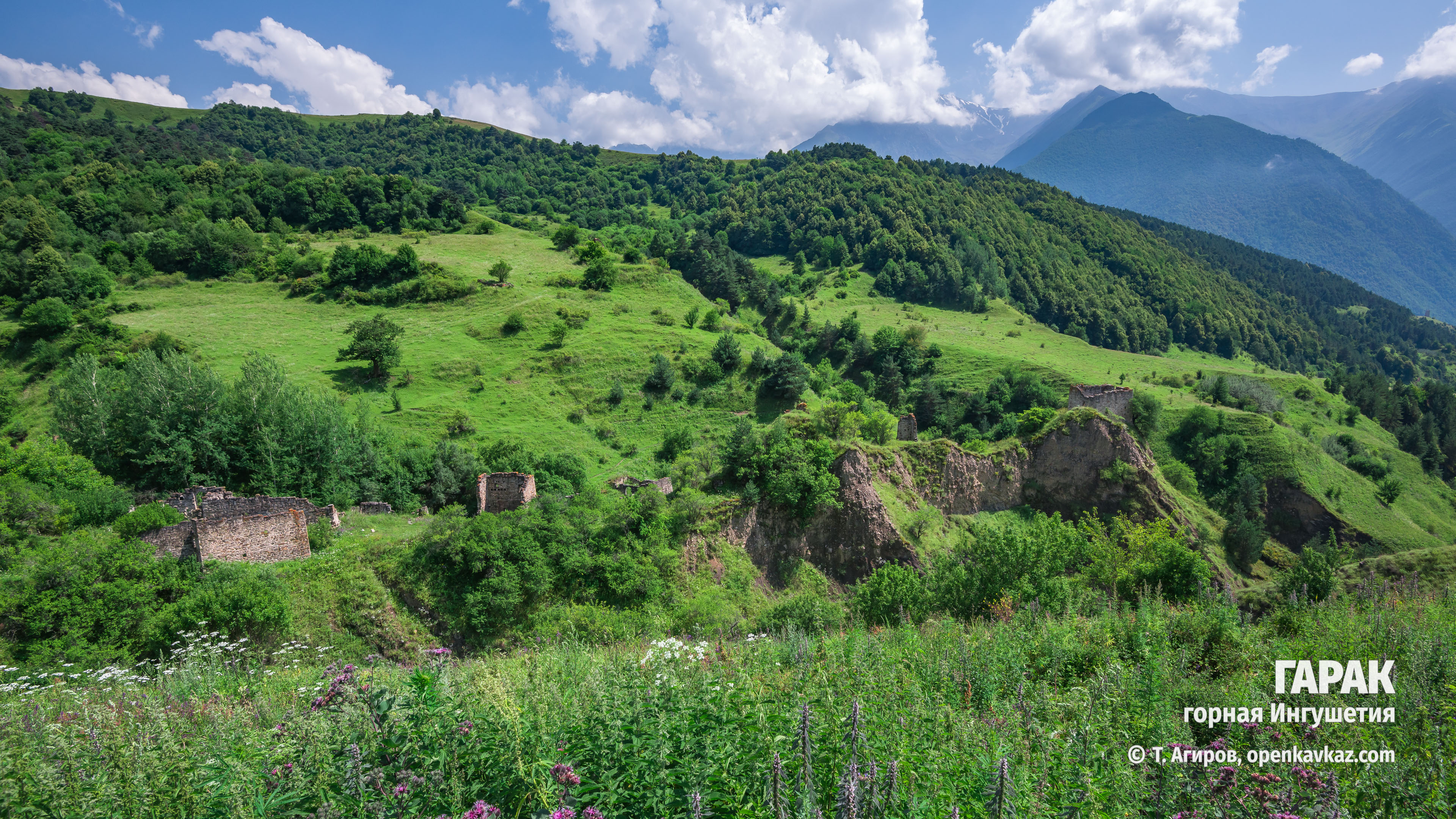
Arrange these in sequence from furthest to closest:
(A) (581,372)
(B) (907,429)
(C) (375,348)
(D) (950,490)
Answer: (A) (581,372) → (C) (375,348) → (B) (907,429) → (D) (950,490)

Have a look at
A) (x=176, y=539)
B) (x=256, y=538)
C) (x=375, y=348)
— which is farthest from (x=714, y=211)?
(x=176, y=539)

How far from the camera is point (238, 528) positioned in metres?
20.3

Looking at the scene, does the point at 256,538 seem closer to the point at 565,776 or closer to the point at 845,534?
the point at 845,534

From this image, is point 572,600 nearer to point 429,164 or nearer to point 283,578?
point 283,578

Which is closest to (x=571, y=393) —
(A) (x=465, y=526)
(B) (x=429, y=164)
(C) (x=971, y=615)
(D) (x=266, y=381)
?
(D) (x=266, y=381)

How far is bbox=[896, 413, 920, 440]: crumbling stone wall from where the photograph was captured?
42.5m

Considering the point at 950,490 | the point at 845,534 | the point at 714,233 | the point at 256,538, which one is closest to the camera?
the point at 256,538

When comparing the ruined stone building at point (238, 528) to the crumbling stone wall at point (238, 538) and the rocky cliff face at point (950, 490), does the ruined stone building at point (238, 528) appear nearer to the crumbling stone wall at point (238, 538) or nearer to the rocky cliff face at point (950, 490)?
the crumbling stone wall at point (238, 538)

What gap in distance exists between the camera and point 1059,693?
6.97 meters

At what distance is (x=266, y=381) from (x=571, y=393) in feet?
71.1

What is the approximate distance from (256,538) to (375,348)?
28399mm

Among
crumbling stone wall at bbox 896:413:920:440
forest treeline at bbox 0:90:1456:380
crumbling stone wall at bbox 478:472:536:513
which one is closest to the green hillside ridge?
forest treeline at bbox 0:90:1456:380

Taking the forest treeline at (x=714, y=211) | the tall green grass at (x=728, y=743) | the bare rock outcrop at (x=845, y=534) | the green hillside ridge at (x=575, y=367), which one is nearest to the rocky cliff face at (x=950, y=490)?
the bare rock outcrop at (x=845, y=534)

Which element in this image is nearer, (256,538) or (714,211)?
(256,538)
